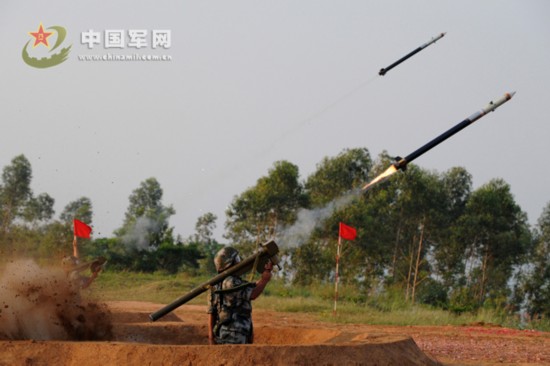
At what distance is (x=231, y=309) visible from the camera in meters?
9.67

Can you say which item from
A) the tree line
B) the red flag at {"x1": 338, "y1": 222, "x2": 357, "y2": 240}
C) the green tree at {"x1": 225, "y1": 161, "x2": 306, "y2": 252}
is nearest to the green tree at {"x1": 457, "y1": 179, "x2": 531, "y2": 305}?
the tree line

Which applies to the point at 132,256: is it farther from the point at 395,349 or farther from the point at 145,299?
the point at 395,349

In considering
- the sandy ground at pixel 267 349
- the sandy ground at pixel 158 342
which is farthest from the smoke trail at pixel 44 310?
the sandy ground at pixel 267 349

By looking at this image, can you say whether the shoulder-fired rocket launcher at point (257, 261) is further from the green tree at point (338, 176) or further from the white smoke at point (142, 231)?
the green tree at point (338, 176)

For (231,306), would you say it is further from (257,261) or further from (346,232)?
(346,232)

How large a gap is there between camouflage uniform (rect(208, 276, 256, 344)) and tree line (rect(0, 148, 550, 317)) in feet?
86.0

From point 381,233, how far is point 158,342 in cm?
3198

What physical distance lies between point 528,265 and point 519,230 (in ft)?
9.94

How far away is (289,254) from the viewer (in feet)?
129

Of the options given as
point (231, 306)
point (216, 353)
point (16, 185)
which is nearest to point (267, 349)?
point (216, 353)

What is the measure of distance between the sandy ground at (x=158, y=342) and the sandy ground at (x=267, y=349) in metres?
0.01

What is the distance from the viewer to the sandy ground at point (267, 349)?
333 inches

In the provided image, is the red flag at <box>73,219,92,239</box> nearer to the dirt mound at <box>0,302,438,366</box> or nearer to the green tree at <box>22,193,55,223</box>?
the dirt mound at <box>0,302,438,366</box>

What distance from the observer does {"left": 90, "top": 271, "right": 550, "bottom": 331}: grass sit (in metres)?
23.7
